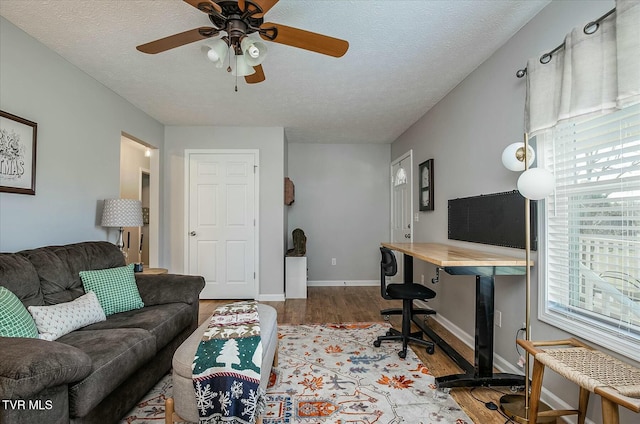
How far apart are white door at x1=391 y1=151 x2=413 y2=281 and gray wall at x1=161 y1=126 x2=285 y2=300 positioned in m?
1.84

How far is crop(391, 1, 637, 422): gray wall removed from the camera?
74.2 inches

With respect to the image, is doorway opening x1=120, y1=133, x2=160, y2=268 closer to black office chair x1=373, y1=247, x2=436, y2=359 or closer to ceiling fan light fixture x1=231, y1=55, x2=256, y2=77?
ceiling fan light fixture x1=231, y1=55, x2=256, y2=77

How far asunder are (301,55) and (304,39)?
2.83ft

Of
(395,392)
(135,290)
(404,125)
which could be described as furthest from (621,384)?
(404,125)

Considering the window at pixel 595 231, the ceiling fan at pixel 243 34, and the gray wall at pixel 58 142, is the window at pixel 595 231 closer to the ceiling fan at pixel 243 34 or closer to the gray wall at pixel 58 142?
the ceiling fan at pixel 243 34

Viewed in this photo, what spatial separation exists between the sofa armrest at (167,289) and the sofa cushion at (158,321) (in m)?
0.08

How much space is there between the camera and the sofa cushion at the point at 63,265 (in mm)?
2021

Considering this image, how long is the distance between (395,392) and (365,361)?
0.48m

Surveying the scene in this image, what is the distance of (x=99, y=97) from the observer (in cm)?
310

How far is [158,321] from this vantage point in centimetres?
213

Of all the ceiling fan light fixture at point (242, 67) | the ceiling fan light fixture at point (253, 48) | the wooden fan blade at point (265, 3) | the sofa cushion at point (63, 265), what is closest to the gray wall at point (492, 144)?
the wooden fan blade at point (265, 3)

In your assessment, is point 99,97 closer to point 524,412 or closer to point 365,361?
point 365,361

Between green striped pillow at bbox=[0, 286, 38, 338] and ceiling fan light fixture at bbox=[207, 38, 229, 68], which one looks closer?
green striped pillow at bbox=[0, 286, 38, 338]

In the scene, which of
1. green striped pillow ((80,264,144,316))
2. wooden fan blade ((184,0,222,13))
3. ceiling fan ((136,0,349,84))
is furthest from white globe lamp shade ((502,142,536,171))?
green striped pillow ((80,264,144,316))
